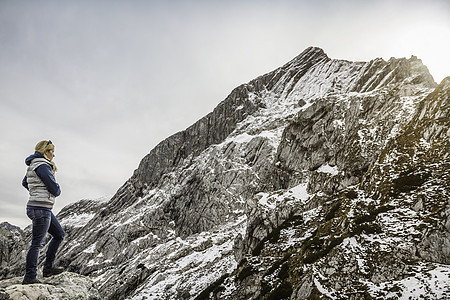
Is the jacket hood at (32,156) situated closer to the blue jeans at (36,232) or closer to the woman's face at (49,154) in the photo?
the woman's face at (49,154)

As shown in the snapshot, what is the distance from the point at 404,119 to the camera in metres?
43.0

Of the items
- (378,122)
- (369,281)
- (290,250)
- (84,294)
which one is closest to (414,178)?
(369,281)

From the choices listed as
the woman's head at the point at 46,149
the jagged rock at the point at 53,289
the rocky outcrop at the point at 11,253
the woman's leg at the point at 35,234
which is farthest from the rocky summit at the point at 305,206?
the woman's head at the point at 46,149

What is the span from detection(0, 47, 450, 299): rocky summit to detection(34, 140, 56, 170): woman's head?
827 inches

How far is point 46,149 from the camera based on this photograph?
654 centimetres

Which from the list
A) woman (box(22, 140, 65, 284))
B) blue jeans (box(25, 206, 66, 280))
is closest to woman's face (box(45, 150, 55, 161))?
woman (box(22, 140, 65, 284))

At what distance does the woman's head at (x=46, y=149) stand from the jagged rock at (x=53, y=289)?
2.78 meters

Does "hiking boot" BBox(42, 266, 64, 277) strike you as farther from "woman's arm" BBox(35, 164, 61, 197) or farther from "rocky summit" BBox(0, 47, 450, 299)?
"rocky summit" BBox(0, 47, 450, 299)

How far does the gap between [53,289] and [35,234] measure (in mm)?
1327

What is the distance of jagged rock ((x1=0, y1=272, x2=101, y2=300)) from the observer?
527 cm

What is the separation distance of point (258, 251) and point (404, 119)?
103 feet

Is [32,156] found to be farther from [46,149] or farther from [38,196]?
[38,196]

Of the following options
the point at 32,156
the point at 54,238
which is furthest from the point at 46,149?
the point at 54,238

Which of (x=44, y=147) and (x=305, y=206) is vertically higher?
(x=44, y=147)
